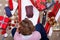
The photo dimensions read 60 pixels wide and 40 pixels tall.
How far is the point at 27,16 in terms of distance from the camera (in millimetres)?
2215

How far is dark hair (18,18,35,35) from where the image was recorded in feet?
6.82

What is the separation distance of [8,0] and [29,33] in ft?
1.36

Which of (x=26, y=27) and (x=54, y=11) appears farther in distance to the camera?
(x=54, y=11)

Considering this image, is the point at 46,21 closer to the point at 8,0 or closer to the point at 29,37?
the point at 29,37

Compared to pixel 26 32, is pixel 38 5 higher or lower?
higher

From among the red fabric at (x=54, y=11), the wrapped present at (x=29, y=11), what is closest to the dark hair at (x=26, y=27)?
the wrapped present at (x=29, y=11)

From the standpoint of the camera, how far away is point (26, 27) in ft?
6.88

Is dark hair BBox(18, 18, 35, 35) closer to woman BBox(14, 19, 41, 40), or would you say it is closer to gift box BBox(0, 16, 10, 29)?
woman BBox(14, 19, 41, 40)

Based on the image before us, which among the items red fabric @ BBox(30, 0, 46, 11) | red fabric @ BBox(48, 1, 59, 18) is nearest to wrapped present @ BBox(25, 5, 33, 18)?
red fabric @ BBox(30, 0, 46, 11)

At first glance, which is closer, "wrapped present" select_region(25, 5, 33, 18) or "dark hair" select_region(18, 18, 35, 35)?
"dark hair" select_region(18, 18, 35, 35)

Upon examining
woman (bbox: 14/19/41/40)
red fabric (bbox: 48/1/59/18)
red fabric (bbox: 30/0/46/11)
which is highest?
red fabric (bbox: 30/0/46/11)

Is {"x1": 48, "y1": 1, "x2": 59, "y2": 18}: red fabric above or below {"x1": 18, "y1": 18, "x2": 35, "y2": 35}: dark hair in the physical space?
above

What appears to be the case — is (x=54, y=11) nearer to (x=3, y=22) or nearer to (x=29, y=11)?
(x=29, y=11)

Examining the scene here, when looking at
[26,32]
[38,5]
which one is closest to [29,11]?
[38,5]
